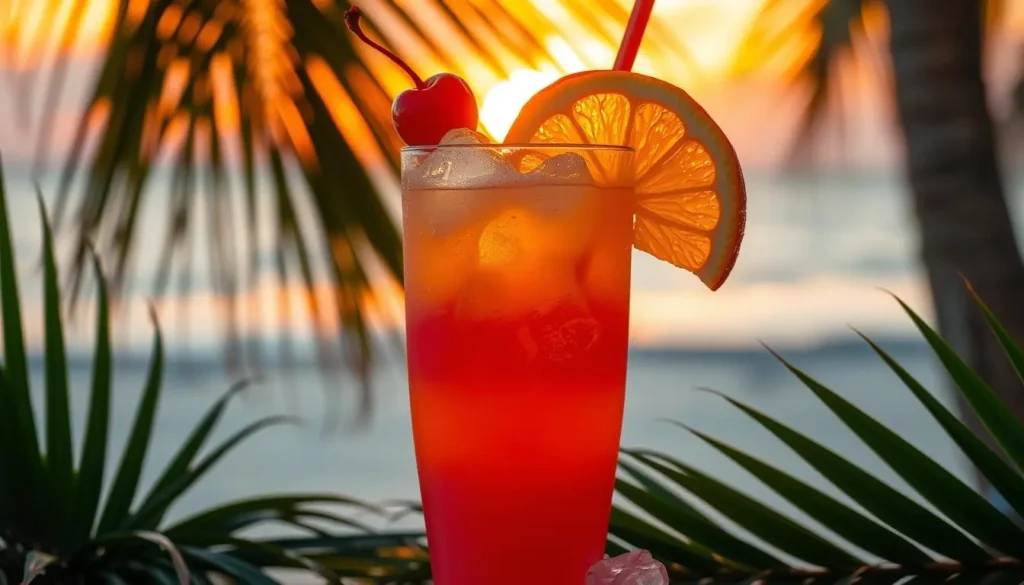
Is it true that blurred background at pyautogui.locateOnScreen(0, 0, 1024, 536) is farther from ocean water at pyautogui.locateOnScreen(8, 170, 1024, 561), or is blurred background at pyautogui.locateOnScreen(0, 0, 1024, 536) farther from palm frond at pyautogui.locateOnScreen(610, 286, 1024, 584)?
ocean water at pyautogui.locateOnScreen(8, 170, 1024, 561)

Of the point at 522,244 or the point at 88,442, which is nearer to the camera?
the point at 522,244

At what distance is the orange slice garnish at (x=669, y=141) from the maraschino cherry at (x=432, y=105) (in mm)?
49

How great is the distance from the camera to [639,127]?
35.2 inches

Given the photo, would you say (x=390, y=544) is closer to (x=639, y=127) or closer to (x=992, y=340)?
(x=639, y=127)

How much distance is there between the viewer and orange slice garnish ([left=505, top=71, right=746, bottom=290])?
34.1 inches

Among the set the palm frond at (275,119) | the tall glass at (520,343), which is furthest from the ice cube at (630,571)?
the palm frond at (275,119)

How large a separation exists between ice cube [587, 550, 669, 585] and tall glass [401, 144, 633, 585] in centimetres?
4

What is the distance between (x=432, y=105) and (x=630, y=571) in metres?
0.36

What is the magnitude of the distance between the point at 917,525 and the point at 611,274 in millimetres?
307

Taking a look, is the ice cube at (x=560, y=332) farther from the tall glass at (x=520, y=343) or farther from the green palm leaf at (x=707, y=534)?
the green palm leaf at (x=707, y=534)

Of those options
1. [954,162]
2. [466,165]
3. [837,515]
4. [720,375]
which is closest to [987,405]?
[837,515]

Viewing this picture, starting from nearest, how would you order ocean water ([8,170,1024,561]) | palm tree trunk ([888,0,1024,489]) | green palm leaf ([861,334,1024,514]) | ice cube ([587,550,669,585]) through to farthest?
ice cube ([587,550,669,585]) < green palm leaf ([861,334,1024,514]) < palm tree trunk ([888,0,1024,489]) < ocean water ([8,170,1024,561])

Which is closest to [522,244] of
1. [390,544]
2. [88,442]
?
[390,544]

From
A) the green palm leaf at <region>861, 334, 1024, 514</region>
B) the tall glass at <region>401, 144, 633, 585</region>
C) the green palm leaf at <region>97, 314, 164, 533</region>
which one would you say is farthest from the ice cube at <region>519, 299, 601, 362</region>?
the green palm leaf at <region>97, 314, 164, 533</region>
